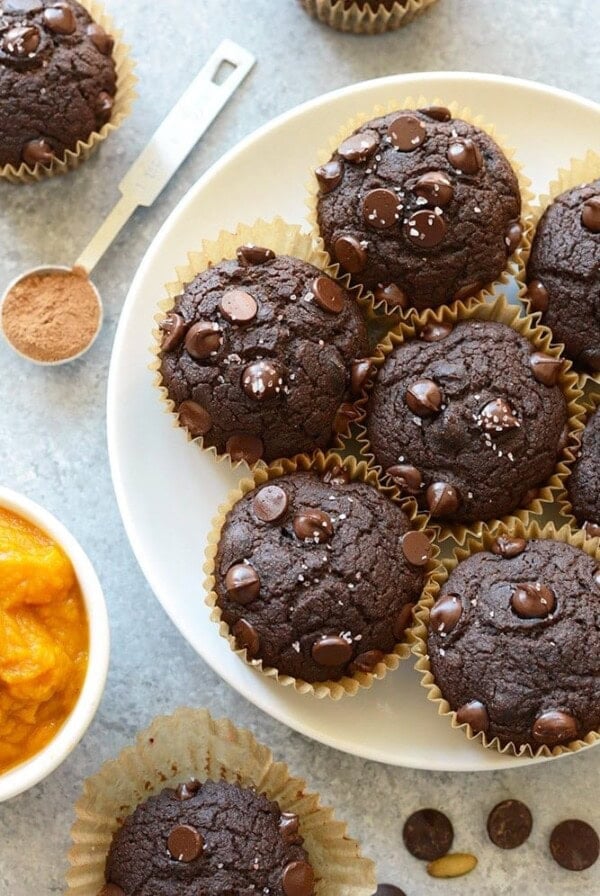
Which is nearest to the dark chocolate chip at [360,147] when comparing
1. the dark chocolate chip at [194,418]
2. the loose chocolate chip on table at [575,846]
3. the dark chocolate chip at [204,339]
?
the dark chocolate chip at [204,339]

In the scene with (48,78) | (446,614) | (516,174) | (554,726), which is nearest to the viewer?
(554,726)

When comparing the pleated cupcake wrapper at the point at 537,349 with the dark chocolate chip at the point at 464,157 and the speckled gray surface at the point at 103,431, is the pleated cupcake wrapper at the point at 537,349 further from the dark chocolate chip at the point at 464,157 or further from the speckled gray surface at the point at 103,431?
the speckled gray surface at the point at 103,431

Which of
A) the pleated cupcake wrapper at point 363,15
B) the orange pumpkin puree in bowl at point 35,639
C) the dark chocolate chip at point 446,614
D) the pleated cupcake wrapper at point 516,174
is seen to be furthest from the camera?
the pleated cupcake wrapper at point 363,15

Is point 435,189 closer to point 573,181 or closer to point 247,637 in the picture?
point 573,181

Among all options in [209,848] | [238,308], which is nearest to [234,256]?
[238,308]

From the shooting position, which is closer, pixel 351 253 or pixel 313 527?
pixel 313 527
